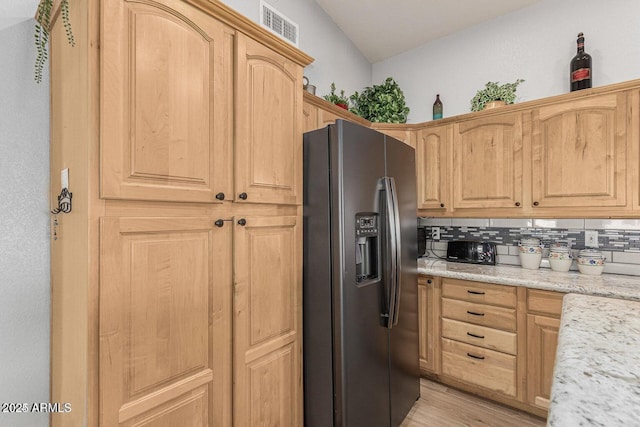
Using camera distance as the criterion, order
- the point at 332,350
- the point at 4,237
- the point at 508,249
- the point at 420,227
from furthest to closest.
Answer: the point at 420,227 < the point at 508,249 < the point at 332,350 < the point at 4,237

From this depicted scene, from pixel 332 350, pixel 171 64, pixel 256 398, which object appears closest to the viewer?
pixel 171 64

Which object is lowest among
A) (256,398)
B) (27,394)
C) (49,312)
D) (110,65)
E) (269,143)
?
(256,398)

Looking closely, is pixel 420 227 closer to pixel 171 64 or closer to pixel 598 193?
pixel 598 193

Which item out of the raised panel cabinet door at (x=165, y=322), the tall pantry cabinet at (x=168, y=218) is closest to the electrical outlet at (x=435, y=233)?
the tall pantry cabinet at (x=168, y=218)

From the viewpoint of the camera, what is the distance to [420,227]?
10.4 feet

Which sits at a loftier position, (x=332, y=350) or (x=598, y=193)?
(x=598, y=193)

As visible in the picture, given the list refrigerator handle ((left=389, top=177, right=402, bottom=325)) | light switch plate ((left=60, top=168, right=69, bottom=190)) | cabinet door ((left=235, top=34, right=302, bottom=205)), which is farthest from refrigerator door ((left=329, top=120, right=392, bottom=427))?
light switch plate ((left=60, top=168, right=69, bottom=190))

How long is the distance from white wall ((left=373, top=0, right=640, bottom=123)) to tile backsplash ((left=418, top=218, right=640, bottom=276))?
41.3 inches

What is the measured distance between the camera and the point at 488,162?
254cm

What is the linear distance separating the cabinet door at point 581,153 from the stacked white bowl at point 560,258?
396 millimetres

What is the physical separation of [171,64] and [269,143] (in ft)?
1.68

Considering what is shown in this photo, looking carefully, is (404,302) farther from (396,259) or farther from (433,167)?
(433,167)

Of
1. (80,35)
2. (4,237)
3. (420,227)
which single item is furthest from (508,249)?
(4,237)

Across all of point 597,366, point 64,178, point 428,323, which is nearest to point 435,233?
point 428,323
